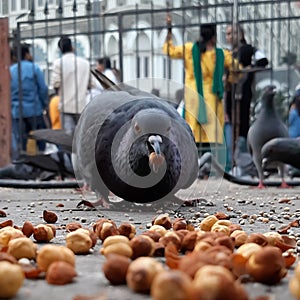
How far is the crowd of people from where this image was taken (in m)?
7.95

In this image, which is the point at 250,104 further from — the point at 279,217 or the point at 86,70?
the point at 279,217

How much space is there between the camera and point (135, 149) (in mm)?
3564

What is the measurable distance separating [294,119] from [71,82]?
2.66m

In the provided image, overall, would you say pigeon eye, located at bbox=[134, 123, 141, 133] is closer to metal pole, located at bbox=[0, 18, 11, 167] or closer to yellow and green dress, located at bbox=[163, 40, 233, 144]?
yellow and green dress, located at bbox=[163, 40, 233, 144]

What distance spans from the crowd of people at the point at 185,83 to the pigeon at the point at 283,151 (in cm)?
96

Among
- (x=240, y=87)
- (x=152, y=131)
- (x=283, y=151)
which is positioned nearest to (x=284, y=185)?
(x=283, y=151)

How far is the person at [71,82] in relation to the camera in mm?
8500

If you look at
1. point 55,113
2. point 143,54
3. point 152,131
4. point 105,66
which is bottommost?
point 55,113

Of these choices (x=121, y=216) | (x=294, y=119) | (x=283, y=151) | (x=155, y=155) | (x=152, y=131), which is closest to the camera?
(x=155, y=155)

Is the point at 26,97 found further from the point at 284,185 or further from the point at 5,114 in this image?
the point at 284,185

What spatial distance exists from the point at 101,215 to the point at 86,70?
4.83m

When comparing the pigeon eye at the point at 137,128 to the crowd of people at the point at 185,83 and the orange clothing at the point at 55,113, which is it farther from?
the orange clothing at the point at 55,113

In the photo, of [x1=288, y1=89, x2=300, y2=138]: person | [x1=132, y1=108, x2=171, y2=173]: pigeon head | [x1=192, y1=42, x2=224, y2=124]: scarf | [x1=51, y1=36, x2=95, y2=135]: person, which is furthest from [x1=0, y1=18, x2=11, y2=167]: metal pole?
[x1=132, y1=108, x2=171, y2=173]: pigeon head

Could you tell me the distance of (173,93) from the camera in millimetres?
4191
